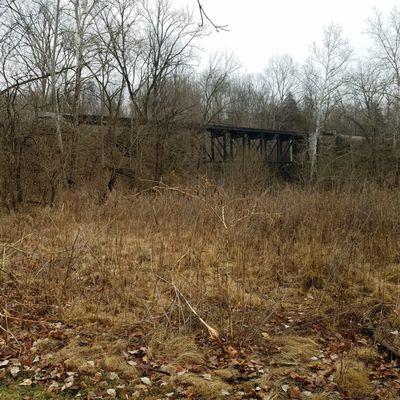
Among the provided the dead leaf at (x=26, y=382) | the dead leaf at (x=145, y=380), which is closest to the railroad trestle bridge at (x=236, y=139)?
the dead leaf at (x=26, y=382)

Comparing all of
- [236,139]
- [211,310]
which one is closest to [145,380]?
[211,310]

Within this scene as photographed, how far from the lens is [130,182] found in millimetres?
19344

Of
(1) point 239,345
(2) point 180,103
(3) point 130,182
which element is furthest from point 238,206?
(2) point 180,103

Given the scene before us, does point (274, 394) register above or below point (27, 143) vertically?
below

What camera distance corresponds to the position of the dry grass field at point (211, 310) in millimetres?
3609

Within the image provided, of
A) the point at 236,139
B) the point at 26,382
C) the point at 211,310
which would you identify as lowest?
the point at 26,382

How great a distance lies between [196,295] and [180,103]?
65.5 ft

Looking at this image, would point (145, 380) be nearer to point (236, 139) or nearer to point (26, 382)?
point (26, 382)

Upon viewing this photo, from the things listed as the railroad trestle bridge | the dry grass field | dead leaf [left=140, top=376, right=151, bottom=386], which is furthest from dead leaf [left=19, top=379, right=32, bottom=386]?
the railroad trestle bridge

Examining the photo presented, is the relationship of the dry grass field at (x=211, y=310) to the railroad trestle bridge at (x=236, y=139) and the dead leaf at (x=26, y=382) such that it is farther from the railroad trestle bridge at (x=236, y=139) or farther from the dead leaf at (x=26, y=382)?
the railroad trestle bridge at (x=236, y=139)

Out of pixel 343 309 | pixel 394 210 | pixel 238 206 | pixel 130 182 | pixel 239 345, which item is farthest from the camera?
pixel 130 182

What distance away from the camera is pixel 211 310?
484cm

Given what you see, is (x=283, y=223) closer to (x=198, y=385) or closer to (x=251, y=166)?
(x=198, y=385)

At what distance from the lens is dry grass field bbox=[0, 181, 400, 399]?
361cm
